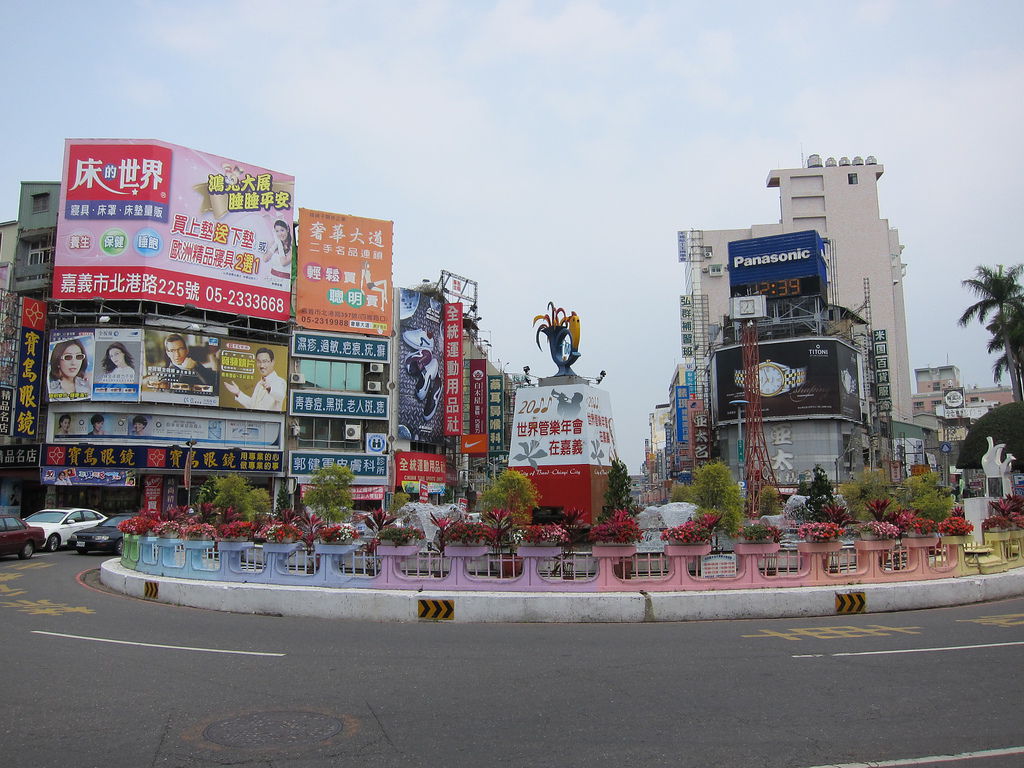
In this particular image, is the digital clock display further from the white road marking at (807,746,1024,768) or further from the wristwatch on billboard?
the white road marking at (807,746,1024,768)

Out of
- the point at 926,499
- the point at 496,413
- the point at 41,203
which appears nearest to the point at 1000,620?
the point at 926,499

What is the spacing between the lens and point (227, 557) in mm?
13984

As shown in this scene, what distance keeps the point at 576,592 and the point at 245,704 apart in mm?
6366

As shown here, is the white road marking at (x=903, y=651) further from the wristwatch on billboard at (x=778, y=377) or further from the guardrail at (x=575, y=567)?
the wristwatch on billboard at (x=778, y=377)

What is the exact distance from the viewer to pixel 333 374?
163ft

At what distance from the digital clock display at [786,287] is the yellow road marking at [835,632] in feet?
183

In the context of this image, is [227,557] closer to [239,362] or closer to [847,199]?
[239,362]

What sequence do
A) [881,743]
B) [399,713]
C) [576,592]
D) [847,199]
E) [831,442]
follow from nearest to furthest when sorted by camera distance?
1. [881,743]
2. [399,713]
3. [576,592]
4. [831,442]
5. [847,199]

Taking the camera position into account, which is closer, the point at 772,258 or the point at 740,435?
the point at 740,435

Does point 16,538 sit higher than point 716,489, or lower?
lower

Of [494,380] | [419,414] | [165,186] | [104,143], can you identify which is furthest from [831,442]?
[104,143]

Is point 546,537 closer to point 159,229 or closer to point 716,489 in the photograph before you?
point 716,489

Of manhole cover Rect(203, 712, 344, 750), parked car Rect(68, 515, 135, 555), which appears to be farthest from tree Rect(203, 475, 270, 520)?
manhole cover Rect(203, 712, 344, 750)

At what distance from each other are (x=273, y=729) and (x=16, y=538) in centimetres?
2024
